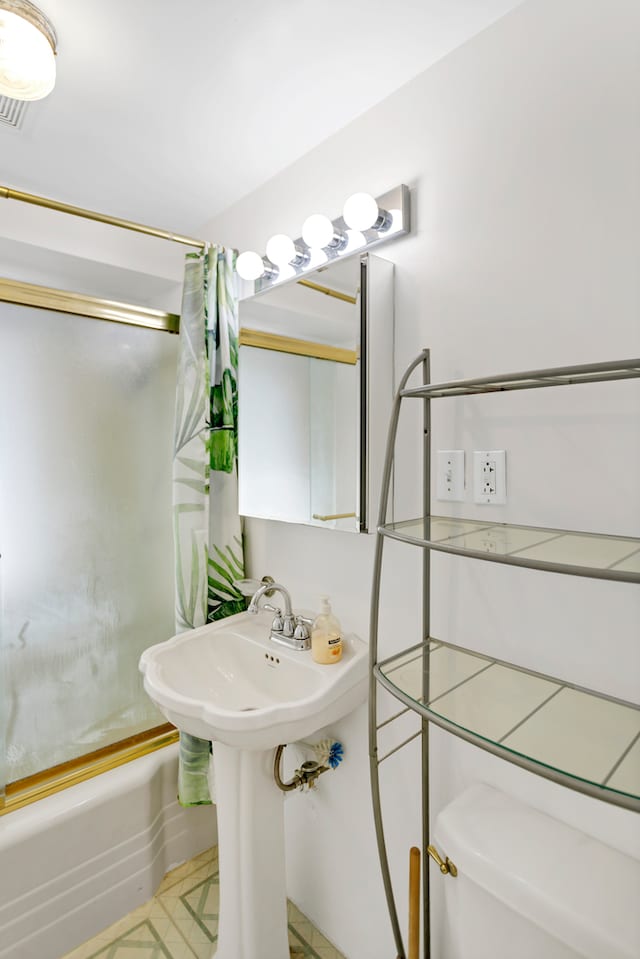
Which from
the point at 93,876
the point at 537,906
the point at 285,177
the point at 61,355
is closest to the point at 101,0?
the point at 285,177

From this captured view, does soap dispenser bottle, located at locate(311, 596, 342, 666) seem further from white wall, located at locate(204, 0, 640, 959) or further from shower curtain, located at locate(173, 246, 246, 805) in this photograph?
shower curtain, located at locate(173, 246, 246, 805)

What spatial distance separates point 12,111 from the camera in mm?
1383

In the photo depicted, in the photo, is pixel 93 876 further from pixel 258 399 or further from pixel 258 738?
pixel 258 399

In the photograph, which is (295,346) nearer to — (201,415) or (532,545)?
(201,415)

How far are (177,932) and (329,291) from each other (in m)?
1.94

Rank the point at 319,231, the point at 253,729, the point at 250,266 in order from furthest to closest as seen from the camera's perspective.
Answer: the point at 250,266, the point at 319,231, the point at 253,729

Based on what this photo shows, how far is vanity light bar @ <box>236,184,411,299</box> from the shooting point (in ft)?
4.17

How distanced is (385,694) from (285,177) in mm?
1625

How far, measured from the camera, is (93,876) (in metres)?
1.57

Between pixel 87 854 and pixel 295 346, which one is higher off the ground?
pixel 295 346

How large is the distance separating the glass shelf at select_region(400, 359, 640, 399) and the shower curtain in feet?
2.68

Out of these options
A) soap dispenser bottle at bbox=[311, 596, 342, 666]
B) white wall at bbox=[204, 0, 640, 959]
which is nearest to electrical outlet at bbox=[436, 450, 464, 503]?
white wall at bbox=[204, 0, 640, 959]

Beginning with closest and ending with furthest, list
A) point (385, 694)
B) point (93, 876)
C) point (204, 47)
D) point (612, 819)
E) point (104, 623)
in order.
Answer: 1. point (612, 819)
2. point (204, 47)
3. point (385, 694)
4. point (93, 876)
5. point (104, 623)

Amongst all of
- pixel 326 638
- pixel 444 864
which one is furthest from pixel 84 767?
pixel 444 864
